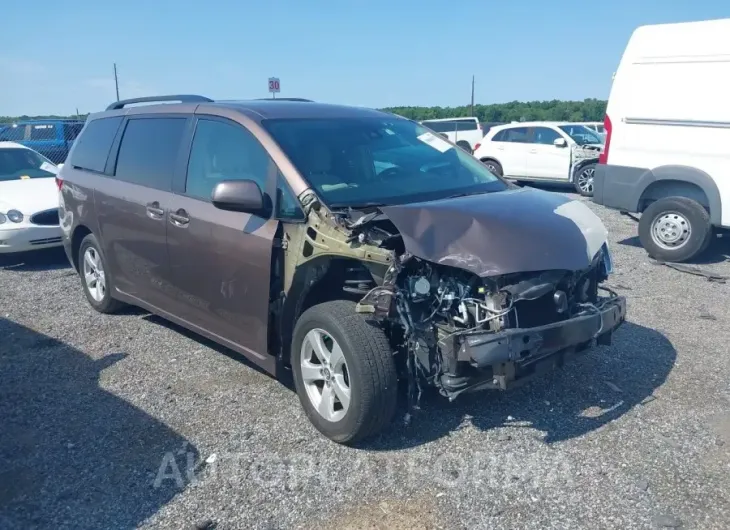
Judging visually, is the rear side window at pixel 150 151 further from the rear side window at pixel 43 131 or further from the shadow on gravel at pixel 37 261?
the rear side window at pixel 43 131

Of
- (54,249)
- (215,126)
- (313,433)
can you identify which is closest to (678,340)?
(313,433)

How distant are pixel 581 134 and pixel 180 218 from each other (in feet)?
45.7

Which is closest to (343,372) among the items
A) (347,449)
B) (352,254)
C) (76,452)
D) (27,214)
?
(347,449)

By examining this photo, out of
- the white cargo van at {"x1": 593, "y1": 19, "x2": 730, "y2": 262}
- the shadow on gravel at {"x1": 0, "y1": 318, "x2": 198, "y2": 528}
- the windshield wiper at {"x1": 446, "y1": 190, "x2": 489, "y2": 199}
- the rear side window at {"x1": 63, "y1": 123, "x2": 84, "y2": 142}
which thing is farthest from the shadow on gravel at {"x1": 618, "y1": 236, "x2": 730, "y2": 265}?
the rear side window at {"x1": 63, "y1": 123, "x2": 84, "y2": 142}

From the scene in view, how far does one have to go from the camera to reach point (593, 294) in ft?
13.8

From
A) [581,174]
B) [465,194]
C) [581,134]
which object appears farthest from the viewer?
[581,134]

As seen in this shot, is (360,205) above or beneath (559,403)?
above

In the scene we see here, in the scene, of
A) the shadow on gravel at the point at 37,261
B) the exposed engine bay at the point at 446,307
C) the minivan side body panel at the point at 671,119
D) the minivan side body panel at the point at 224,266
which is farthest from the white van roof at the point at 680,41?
the shadow on gravel at the point at 37,261

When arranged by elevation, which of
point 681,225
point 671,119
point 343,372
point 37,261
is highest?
point 671,119

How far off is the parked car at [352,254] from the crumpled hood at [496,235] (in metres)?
0.01

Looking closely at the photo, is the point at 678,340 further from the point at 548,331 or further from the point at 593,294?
the point at 548,331

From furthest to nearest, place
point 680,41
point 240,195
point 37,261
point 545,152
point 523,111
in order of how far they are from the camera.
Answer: point 523,111 < point 545,152 < point 37,261 < point 680,41 < point 240,195

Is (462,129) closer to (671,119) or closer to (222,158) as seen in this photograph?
(671,119)

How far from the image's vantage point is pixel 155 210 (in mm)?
4895
